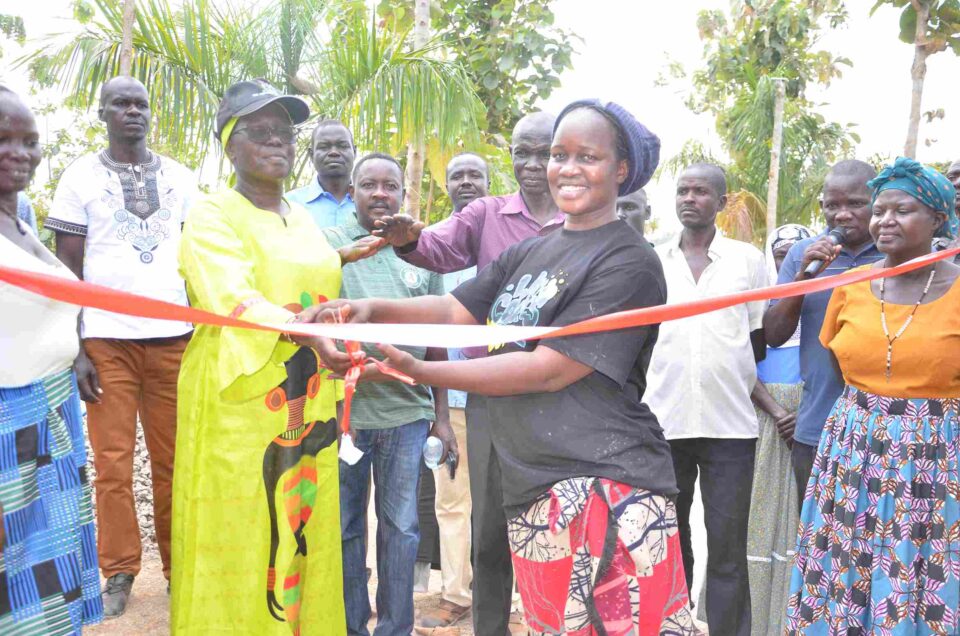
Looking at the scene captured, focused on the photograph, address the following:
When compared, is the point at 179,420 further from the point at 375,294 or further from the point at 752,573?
the point at 752,573

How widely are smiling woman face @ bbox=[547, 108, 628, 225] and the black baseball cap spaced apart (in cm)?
121

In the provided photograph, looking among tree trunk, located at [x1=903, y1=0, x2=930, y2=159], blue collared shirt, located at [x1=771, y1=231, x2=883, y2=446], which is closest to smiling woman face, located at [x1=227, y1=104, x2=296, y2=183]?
blue collared shirt, located at [x1=771, y1=231, x2=883, y2=446]

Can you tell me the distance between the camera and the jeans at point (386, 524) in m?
3.64

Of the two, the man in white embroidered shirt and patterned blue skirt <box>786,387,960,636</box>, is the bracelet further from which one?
patterned blue skirt <box>786,387,960,636</box>

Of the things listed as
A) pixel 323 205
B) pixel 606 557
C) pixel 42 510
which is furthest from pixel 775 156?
pixel 42 510

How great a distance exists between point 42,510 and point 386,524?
137cm

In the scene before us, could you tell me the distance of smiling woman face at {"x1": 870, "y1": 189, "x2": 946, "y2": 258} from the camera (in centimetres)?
329

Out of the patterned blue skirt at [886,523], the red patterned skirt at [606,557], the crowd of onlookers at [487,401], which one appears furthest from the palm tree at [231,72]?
the red patterned skirt at [606,557]

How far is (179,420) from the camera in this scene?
3.23 meters

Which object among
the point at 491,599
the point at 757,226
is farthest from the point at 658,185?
the point at 491,599

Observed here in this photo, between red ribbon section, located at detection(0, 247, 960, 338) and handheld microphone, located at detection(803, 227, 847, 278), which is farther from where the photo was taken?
handheld microphone, located at detection(803, 227, 847, 278)

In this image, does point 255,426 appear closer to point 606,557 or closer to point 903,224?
point 606,557

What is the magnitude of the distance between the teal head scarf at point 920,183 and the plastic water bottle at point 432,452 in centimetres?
202

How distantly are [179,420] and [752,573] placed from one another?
8.18 feet
